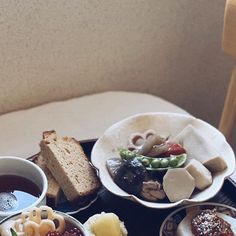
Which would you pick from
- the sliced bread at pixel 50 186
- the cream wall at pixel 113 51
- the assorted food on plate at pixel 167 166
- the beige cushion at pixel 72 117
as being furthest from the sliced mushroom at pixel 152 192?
the cream wall at pixel 113 51

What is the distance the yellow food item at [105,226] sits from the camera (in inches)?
30.0

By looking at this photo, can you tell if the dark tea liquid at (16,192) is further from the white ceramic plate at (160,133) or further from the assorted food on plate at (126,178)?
the white ceramic plate at (160,133)

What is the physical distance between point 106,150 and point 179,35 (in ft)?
1.82

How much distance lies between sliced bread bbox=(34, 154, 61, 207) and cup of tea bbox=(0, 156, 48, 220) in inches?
1.1

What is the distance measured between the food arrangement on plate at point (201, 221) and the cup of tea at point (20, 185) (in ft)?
0.63

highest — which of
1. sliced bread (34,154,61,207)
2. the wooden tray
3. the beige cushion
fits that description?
sliced bread (34,154,61,207)

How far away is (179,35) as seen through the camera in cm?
139

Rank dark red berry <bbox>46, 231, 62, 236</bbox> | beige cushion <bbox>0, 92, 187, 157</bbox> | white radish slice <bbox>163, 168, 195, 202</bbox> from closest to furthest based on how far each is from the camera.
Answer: dark red berry <bbox>46, 231, 62, 236</bbox>, white radish slice <bbox>163, 168, 195, 202</bbox>, beige cushion <bbox>0, 92, 187, 157</bbox>

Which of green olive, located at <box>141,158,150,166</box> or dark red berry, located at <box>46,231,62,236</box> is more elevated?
green olive, located at <box>141,158,150,166</box>

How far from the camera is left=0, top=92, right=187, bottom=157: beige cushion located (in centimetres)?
105

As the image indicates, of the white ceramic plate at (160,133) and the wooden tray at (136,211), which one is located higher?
the white ceramic plate at (160,133)

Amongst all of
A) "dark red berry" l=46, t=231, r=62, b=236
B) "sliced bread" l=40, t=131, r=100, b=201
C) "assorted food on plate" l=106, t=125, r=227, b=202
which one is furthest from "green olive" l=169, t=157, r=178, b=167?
"dark red berry" l=46, t=231, r=62, b=236

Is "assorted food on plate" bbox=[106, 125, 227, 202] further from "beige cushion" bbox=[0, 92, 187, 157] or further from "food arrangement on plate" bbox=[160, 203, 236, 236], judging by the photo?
"beige cushion" bbox=[0, 92, 187, 157]

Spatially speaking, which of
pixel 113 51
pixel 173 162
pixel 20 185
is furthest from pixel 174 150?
pixel 113 51
